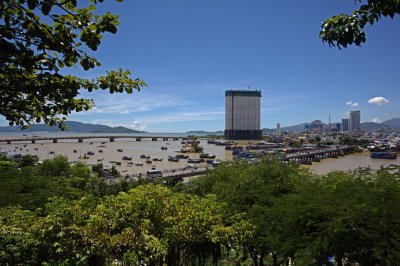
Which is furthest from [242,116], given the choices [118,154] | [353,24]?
[353,24]

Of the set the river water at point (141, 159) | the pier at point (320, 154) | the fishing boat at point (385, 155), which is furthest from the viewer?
the pier at point (320, 154)

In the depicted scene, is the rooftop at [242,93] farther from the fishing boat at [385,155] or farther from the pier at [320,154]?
the fishing boat at [385,155]

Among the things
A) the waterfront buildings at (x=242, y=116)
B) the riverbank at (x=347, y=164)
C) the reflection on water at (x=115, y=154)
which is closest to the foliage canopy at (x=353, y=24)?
the reflection on water at (x=115, y=154)

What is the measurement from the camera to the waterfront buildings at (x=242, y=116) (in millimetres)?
123938

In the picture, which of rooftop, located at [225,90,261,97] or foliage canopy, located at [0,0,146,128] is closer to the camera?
foliage canopy, located at [0,0,146,128]

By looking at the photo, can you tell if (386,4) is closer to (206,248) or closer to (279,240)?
(279,240)

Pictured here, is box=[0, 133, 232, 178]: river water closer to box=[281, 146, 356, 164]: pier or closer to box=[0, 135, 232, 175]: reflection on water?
box=[0, 135, 232, 175]: reflection on water

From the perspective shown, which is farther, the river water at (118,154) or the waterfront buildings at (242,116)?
the waterfront buildings at (242,116)

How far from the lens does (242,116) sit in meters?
125

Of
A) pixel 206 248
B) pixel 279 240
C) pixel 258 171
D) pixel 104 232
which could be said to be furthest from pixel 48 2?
pixel 258 171

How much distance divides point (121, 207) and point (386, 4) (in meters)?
4.94

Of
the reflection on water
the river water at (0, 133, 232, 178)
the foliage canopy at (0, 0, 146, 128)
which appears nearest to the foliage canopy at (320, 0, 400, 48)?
the foliage canopy at (0, 0, 146, 128)

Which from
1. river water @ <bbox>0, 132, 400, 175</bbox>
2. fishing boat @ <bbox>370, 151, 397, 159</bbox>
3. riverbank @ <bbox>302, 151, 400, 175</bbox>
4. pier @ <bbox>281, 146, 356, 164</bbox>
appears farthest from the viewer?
pier @ <bbox>281, 146, 356, 164</bbox>

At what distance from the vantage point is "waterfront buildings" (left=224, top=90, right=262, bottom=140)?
12394 cm
